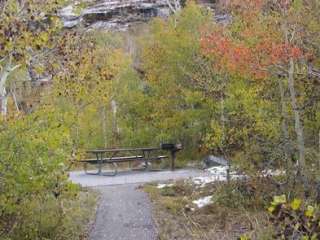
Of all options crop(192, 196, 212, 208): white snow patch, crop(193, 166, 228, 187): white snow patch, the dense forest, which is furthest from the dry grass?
the dense forest

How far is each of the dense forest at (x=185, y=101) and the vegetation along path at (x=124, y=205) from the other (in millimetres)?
604

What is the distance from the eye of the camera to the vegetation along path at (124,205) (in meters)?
8.96

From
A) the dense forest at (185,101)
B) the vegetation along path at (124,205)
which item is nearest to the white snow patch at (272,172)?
the dense forest at (185,101)

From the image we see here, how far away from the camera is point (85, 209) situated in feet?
35.8

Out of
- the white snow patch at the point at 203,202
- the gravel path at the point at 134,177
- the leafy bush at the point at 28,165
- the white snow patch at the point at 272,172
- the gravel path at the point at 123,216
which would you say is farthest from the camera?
the gravel path at the point at 134,177

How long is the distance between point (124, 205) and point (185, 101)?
31.9ft

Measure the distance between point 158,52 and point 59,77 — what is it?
13224 millimetres

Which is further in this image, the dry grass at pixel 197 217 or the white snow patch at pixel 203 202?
the white snow patch at pixel 203 202

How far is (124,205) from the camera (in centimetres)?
1134

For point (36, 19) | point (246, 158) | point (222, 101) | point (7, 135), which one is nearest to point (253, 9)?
point (246, 158)

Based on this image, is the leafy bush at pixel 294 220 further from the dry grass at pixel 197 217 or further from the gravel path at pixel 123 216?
the gravel path at pixel 123 216

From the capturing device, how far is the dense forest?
7145 millimetres

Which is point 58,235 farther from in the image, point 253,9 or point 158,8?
point 158,8

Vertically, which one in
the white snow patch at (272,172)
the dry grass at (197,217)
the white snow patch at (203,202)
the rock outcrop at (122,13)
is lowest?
the white snow patch at (203,202)
